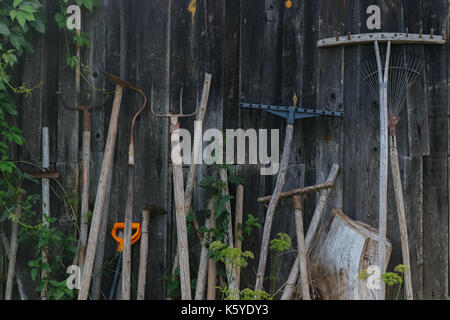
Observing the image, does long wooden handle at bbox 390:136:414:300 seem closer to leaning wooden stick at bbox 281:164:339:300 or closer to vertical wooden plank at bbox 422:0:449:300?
vertical wooden plank at bbox 422:0:449:300

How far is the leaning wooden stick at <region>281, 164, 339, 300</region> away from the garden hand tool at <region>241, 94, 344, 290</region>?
0.63 feet

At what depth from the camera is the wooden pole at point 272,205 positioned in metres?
3.12

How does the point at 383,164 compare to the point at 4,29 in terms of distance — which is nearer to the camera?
the point at 383,164

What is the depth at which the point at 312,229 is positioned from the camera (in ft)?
10.8

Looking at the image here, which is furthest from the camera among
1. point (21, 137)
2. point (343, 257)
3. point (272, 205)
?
point (21, 137)

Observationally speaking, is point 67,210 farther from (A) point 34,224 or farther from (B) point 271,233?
(B) point 271,233

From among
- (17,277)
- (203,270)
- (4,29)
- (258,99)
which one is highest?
(4,29)

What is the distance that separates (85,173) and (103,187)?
301mm

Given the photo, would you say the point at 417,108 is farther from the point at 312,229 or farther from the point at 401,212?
A: the point at 312,229

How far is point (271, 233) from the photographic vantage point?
3.48m

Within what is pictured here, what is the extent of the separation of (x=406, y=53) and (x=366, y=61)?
11.2 inches

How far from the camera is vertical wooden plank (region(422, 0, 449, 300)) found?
130 inches

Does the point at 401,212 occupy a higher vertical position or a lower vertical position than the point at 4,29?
lower

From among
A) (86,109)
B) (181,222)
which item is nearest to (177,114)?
(86,109)
